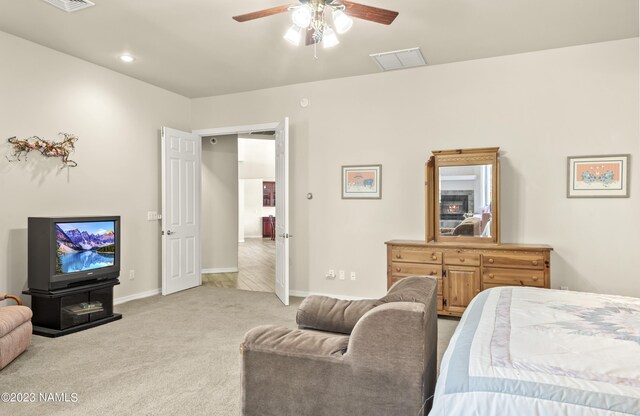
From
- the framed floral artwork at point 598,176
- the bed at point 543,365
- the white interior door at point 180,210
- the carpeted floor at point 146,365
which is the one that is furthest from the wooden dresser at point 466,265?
the white interior door at point 180,210

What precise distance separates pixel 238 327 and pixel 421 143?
3.02 m

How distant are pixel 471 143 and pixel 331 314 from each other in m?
3.05

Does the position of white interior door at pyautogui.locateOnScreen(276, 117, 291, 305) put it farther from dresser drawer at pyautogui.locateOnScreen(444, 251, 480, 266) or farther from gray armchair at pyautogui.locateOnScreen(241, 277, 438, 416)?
gray armchair at pyautogui.locateOnScreen(241, 277, 438, 416)

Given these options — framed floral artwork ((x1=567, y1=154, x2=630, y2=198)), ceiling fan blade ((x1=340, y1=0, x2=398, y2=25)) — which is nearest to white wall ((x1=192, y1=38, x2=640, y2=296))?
framed floral artwork ((x1=567, y1=154, x2=630, y2=198))

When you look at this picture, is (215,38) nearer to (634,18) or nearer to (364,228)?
(364,228)

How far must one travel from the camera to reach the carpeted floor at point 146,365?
2500 millimetres

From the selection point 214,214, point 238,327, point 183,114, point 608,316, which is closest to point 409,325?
point 608,316

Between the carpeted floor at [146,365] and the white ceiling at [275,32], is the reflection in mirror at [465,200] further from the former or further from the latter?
the white ceiling at [275,32]

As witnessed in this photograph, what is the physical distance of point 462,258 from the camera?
417 centimetres

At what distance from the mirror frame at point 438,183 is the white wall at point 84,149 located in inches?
150

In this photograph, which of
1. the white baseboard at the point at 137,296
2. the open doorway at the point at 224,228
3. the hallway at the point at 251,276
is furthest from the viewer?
the open doorway at the point at 224,228

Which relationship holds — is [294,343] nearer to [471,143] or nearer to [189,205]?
[471,143]

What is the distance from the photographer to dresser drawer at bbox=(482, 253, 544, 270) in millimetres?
3910

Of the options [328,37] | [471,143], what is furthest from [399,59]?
[328,37]
